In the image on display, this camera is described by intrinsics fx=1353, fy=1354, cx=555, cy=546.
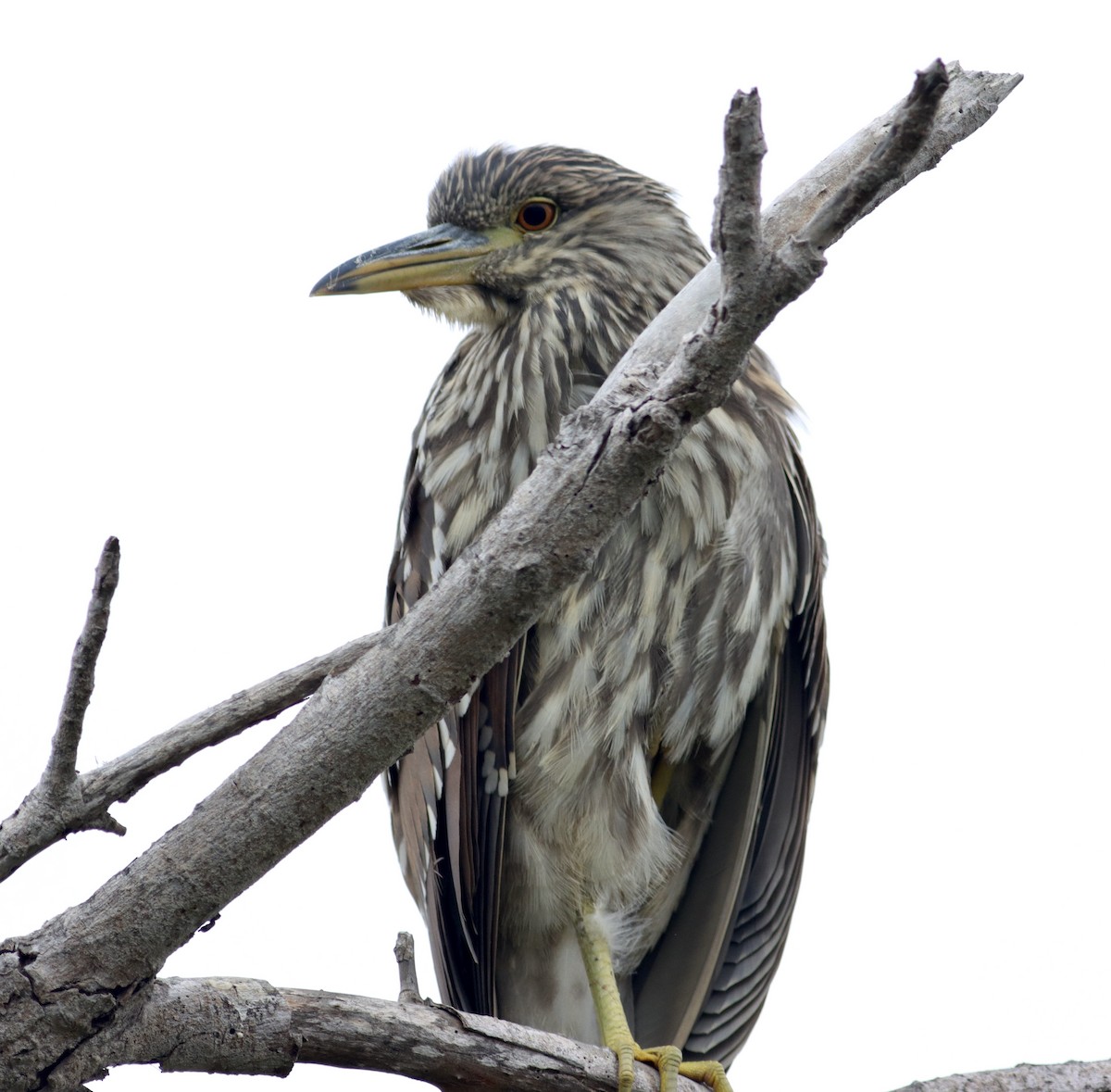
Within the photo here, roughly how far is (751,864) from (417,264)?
1.97 m

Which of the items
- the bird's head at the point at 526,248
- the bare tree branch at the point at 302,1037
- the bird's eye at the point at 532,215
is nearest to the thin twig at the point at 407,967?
the bare tree branch at the point at 302,1037

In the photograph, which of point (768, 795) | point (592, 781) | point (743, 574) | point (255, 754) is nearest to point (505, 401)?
point (743, 574)

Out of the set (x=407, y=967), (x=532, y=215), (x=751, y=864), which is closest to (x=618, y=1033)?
(x=751, y=864)

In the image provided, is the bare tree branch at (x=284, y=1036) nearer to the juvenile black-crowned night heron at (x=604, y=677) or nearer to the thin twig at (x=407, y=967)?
the thin twig at (x=407, y=967)

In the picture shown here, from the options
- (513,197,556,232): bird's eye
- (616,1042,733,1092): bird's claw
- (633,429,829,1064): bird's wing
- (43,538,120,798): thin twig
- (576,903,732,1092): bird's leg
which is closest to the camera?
(43,538,120,798): thin twig

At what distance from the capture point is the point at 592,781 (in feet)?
11.5

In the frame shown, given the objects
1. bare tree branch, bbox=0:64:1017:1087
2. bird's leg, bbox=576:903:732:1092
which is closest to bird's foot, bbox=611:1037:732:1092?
bird's leg, bbox=576:903:732:1092

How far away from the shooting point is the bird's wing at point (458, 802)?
11.3 ft

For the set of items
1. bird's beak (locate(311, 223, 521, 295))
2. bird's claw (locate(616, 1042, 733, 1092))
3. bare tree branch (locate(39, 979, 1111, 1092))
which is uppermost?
bird's beak (locate(311, 223, 521, 295))

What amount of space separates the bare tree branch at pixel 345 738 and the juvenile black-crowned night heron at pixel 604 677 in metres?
1.20

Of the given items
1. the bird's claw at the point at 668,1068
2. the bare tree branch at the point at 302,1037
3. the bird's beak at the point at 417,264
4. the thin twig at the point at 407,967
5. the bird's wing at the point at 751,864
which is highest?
the bird's beak at the point at 417,264

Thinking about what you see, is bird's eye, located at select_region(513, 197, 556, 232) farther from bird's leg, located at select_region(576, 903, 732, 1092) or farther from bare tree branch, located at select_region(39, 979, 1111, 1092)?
bare tree branch, located at select_region(39, 979, 1111, 1092)

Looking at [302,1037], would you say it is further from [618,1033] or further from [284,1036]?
[618,1033]

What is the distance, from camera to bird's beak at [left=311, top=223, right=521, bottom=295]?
3.81m
